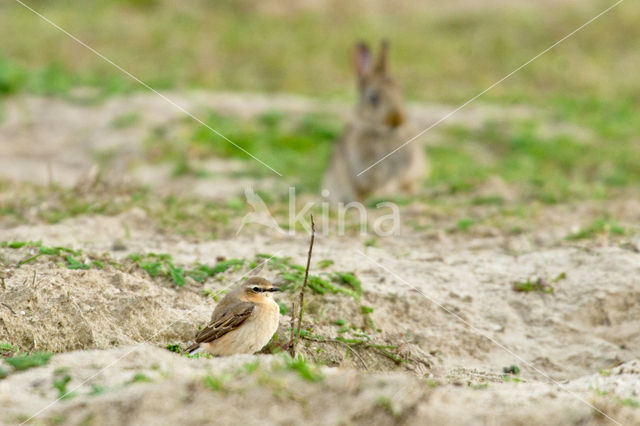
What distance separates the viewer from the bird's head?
14.0 ft

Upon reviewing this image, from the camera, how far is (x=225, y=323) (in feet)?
13.6

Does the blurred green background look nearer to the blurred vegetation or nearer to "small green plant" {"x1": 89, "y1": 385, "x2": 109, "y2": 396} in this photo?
the blurred vegetation

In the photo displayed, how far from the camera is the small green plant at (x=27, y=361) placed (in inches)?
144

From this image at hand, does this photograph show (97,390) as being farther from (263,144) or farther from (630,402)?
(263,144)

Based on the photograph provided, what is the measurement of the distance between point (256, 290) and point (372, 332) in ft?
2.58

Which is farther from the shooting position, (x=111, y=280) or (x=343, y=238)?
(x=343, y=238)

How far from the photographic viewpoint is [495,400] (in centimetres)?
327

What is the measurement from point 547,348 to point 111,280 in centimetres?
243

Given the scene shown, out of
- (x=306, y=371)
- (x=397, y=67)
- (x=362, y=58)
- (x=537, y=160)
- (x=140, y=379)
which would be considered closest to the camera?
(x=306, y=371)

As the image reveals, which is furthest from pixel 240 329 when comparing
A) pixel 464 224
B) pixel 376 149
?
pixel 376 149

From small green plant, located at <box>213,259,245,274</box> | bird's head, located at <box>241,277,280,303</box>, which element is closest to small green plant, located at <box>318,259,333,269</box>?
small green plant, located at <box>213,259,245,274</box>

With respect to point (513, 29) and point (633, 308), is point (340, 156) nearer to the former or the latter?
point (633, 308)

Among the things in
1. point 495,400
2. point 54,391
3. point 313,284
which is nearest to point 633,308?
point 313,284

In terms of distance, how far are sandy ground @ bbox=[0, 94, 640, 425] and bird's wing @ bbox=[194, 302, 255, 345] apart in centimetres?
26
